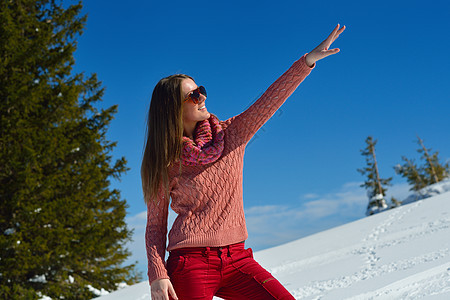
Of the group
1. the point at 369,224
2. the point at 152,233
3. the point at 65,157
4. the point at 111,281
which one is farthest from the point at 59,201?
the point at 152,233

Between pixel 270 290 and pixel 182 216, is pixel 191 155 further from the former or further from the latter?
pixel 270 290

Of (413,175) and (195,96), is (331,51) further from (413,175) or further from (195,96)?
(413,175)

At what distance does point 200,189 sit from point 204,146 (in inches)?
9.0

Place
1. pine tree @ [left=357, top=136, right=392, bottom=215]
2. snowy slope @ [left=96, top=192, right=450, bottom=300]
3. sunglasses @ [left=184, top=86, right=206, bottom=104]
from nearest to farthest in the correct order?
sunglasses @ [left=184, top=86, right=206, bottom=104]
snowy slope @ [left=96, top=192, right=450, bottom=300]
pine tree @ [left=357, top=136, right=392, bottom=215]

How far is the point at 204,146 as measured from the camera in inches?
83.6

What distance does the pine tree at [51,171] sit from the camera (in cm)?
1052

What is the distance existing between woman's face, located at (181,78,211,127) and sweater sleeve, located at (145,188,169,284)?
0.46 meters

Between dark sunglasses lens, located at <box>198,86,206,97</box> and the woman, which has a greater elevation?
dark sunglasses lens, located at <box>198,86,206,97</box>

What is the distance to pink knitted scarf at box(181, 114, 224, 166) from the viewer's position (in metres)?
2.07

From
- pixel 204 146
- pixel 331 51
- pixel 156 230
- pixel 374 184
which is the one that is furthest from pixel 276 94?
pixel 374 184

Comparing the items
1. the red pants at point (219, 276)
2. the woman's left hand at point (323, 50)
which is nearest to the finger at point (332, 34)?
the woman's left hand at point (323, 50)

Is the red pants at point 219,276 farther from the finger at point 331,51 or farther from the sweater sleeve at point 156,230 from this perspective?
the finger at point 331,51

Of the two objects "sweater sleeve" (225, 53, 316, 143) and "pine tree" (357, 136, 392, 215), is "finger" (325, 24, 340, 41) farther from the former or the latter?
"pine tree" (357, 136, 392, 215)

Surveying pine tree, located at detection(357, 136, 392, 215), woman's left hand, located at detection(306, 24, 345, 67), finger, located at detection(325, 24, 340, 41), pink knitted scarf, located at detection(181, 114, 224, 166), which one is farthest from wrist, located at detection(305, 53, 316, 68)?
pine tree, located at detection(357, 136, 392, 215)
